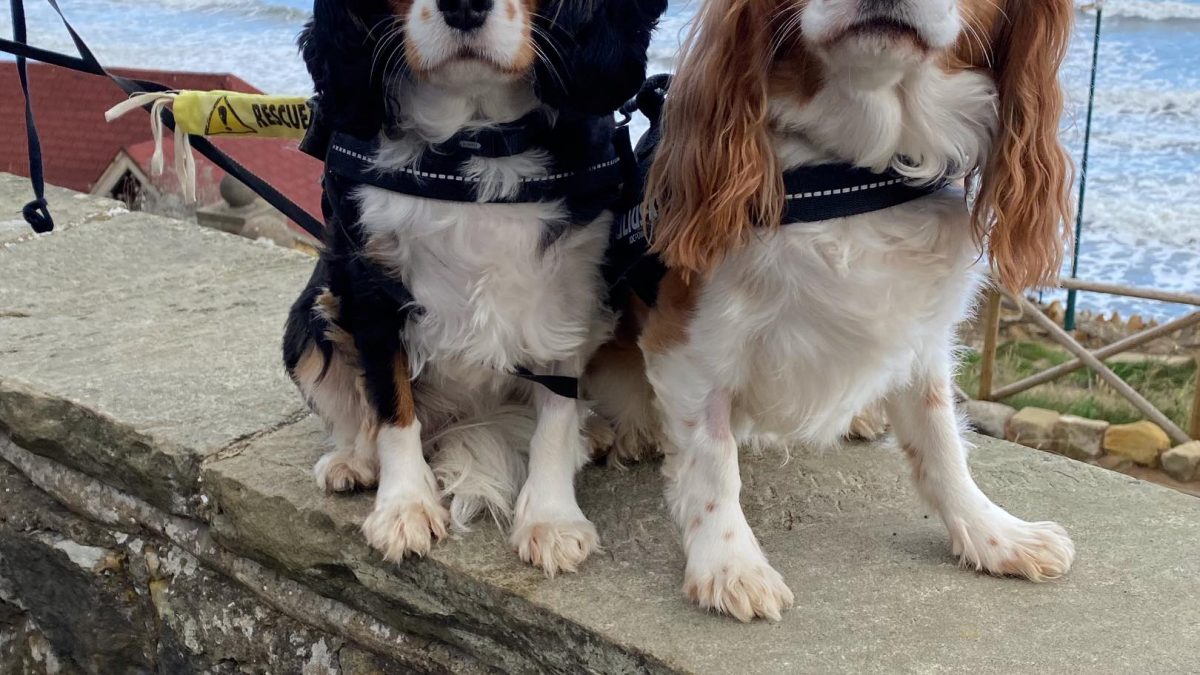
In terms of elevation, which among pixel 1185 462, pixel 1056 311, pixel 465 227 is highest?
pixel 465 227

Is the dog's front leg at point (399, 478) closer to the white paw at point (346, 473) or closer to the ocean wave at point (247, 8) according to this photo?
the white paw at point (346, 473)

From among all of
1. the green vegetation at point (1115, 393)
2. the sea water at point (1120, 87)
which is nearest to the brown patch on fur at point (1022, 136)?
the sea water at point (1120, 87)

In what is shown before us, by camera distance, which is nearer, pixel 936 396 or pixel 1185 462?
pixel 936 396

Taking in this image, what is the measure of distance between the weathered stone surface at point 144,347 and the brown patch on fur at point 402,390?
1.66ft

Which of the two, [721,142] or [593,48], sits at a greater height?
[593,48]

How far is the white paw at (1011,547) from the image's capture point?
192 cm

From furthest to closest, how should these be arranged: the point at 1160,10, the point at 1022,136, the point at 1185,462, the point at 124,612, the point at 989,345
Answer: the point at 1160,10, the point at 989,345, the point at 1185,462, the point at 124,612, the point at 1022,136

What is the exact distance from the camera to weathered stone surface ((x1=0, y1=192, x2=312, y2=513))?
243cm

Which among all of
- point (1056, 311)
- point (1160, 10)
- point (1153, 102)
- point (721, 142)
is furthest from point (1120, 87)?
point (721, 142)

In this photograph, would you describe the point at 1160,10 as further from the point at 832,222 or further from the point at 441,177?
the point at 441,177

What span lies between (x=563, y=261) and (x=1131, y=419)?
21.3 ft

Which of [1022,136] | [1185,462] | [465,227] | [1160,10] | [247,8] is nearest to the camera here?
[1022,136]

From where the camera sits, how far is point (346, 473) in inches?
86.6

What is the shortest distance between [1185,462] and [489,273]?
242 inches
